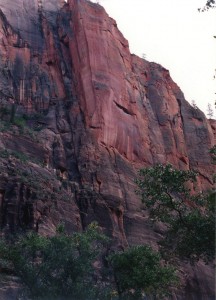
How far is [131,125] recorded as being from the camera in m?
57.5

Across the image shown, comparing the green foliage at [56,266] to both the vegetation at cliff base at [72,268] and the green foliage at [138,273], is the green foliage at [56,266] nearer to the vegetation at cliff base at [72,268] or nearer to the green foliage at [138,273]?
the vegetation at cliff base at [72,268]

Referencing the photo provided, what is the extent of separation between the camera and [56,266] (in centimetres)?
2903

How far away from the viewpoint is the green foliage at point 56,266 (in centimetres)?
2836

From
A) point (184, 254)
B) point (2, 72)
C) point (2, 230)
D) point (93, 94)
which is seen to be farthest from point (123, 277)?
point (2, 72)

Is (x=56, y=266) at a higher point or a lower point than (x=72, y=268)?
higher

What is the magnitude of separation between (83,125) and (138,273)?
26.0 m

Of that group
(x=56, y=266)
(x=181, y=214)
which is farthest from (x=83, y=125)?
(x=181, y=214)

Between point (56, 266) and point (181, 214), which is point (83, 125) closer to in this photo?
point (56, 266)

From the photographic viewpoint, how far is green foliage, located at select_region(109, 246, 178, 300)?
31016 mm

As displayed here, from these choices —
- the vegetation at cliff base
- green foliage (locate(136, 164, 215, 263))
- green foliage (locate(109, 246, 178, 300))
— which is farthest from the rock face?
green foliage (locate(136, 164, 215, 263))

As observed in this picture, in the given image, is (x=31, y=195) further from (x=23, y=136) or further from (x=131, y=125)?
(x=131, y=125)

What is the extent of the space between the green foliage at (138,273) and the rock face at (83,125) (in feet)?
27.2

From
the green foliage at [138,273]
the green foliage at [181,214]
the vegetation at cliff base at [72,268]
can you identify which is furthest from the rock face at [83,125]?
the green foliage at [181,214]

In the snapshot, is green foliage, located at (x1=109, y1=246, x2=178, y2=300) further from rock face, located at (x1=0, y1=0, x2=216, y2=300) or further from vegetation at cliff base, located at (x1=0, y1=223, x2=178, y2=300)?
rock face, located at (x1=0, y1=0, x2=216, y2=300)
